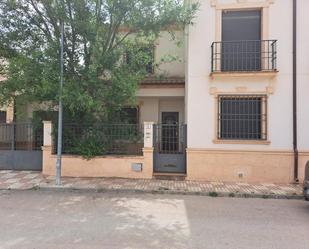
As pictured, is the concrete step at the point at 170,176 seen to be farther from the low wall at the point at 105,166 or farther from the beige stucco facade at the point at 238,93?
the low wall at the point at 105,166

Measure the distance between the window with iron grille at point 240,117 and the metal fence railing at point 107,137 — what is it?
309 centimetres

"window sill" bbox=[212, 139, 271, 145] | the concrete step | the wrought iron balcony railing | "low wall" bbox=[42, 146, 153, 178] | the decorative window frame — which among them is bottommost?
the concrete step

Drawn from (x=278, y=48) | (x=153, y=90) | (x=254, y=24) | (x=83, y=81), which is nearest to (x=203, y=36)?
(x=254, y=24)

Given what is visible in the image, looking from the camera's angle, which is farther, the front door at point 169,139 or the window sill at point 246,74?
the front door at point 169,139

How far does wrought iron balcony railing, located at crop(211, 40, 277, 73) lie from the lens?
10.3 meters

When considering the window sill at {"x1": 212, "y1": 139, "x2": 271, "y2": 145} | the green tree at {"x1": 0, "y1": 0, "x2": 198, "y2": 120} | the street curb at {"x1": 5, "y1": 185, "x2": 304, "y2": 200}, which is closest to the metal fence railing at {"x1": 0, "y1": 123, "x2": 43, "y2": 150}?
the green tree at {"x1": 0, "y1": 0, "x2": 198, "y2": 120}

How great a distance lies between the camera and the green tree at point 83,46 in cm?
913

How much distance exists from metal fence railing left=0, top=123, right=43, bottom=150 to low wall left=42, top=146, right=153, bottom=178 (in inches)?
58.6

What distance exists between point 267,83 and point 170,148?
426 cm

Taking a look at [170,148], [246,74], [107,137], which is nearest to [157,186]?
[170,148]

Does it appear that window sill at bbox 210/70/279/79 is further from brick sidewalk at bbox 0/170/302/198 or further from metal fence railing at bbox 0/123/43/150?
metal fence railing at bbox 0/123/43/150

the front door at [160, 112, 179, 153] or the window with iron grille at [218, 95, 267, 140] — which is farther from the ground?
the window with iron grille at [218, 95, 267, 140]

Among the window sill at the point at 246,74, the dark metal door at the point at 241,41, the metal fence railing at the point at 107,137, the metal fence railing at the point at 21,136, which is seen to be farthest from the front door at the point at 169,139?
the metal fence railing at the point at 21,136

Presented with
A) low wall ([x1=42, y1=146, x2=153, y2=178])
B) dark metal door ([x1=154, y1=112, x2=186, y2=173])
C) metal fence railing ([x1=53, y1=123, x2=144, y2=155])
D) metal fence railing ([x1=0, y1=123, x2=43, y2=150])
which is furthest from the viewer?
metal fence railing ([x1=0, y1=123, x2=43, y2=150])
